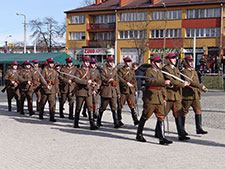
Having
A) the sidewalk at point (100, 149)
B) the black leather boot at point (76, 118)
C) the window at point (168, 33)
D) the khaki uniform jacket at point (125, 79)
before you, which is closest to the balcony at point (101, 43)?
the window at point (168, 33)

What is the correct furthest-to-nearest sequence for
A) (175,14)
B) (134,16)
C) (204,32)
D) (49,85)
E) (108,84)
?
(134,16)
(175,14)
(204,32)
(49,85)
(108,84)

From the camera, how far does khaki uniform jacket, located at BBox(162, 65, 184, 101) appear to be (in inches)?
348

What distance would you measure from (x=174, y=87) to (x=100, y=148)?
229cm

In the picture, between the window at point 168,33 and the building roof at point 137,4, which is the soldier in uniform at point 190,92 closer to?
the building roof at point 137,4

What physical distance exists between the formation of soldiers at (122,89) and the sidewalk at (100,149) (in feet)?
1.38

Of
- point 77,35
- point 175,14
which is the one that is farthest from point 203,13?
point 77,35

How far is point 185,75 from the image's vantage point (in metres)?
9.55

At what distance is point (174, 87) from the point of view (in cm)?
918

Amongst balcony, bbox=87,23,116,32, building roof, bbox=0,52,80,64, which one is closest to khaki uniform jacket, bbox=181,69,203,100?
building roof, bbox=0,52,80,64

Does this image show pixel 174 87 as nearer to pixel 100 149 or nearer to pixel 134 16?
pixel 100 149

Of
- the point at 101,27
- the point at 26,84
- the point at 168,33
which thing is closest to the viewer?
the point at 26,84

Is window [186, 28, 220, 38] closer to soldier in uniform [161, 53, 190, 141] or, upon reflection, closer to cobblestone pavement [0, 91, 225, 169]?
cobblestone pavement [0, 91, 225, 169]

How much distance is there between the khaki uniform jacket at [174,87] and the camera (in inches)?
348

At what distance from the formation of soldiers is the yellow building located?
36.6 metres
